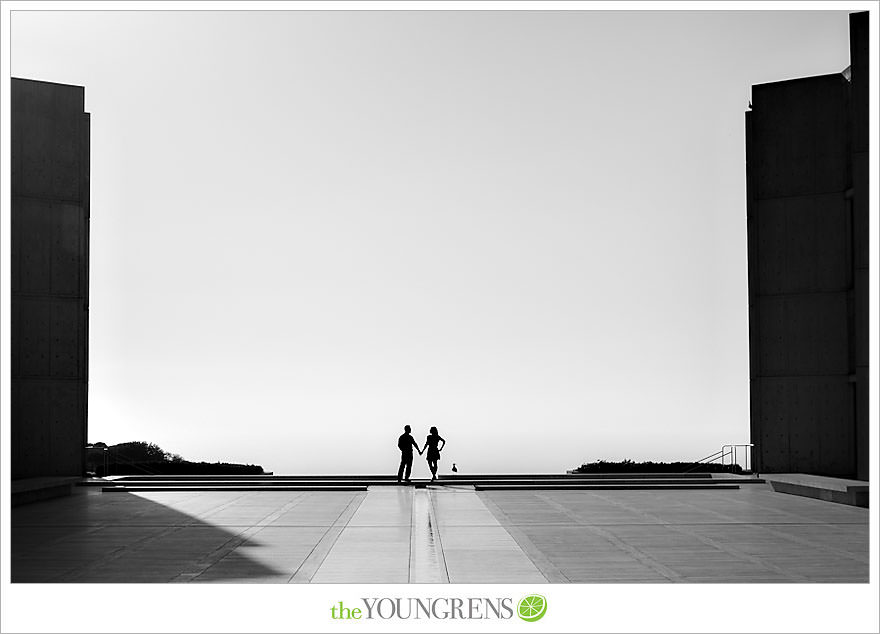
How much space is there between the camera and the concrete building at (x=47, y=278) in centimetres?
2347

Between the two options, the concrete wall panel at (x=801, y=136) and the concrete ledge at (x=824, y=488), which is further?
the concrete wall panel at (x=801, y=136)

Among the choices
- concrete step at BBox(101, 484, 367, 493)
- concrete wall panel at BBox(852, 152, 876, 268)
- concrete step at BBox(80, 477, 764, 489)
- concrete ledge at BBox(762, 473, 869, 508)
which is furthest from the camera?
concrete step at BBox(80, 477, 764, 489)

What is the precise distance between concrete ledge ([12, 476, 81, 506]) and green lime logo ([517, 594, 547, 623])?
13.3m

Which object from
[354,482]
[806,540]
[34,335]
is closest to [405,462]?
[354,482]

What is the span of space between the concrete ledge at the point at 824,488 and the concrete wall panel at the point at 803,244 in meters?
4.71

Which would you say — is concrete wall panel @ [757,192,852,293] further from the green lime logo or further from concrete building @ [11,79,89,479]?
the green lime logo

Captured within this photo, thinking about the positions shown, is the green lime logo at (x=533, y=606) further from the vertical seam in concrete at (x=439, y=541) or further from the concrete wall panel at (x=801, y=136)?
the concrete wall panel at (x=801, y=136)

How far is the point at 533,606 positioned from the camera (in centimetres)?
806

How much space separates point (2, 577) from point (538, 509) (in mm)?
11382

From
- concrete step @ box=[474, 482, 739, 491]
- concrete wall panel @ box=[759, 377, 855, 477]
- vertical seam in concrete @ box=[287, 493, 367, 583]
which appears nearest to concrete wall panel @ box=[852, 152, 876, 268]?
concrete wall panel @ box=[759, 377, 855, 477]

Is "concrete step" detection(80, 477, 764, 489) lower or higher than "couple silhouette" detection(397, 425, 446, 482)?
lower

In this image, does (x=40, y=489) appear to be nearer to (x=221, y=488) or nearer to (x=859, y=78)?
(x=221, y=488)

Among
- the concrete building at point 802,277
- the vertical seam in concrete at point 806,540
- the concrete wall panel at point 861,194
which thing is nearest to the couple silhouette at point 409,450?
the concrete building at point 802,277

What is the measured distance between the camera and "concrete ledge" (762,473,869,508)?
18.2 m
